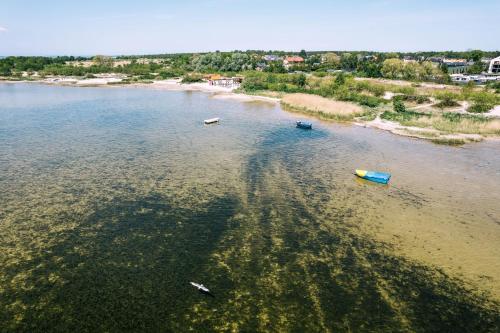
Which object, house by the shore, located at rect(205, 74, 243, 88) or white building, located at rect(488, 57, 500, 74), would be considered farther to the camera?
white building, located at rect(488, 57, 500, 74)

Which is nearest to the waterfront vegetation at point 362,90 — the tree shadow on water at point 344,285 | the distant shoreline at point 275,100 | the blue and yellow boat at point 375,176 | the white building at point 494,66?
the distant shoreline at point 275,100

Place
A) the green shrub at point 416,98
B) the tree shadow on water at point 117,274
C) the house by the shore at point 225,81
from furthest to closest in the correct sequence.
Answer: the house by the shore at point 225,81
the green shrub at point 416,98
the tree shadow on water at point 117,274

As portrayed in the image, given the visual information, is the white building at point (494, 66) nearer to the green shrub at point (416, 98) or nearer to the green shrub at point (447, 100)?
the green shrub at point (447, 100)

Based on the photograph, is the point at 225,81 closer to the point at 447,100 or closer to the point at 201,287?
the point at 447,100

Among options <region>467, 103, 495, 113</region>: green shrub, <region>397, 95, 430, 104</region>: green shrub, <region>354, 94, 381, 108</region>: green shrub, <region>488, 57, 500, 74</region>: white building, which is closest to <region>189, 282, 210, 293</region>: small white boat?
<region>354, 94, 381, 108</region>: green shrub

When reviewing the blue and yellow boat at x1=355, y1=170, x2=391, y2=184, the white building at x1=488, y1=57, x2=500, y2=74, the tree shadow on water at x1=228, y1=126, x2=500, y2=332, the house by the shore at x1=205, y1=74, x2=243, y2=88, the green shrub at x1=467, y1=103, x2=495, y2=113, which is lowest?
the tree shadow on water at x1=228, y1=126, x2=500, y2=332

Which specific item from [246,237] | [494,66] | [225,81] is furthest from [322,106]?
[494,66]

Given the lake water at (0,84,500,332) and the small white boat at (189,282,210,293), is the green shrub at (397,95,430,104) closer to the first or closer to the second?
the lake water at (0,84,500,332)
